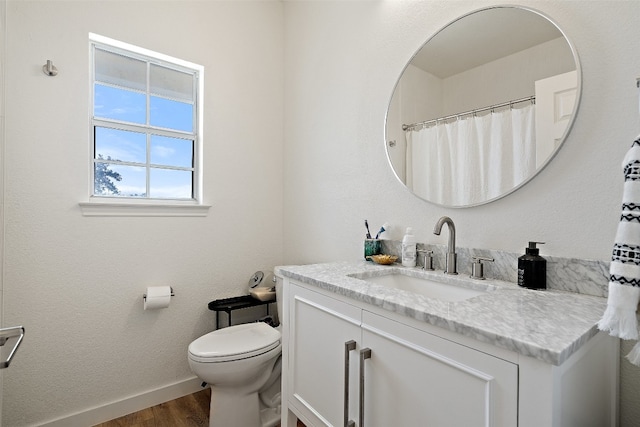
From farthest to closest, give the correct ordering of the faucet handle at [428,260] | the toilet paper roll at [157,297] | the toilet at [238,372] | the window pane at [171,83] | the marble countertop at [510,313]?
the window pane at [171,83] → the toilet paper roll at [157,297] → the toilet at [238,372] → the faucet handle at [428,260] → the marble countertop at [510,313]

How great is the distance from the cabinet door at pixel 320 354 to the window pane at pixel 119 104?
1.55 meters

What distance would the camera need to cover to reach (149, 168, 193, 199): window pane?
212 cm

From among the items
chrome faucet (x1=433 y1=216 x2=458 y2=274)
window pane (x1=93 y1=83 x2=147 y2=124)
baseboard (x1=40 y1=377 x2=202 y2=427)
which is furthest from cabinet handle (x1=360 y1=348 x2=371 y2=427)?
window pane (x1=93 y1=83 x2=147 y2=124)

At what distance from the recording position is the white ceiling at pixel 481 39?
1.18 m

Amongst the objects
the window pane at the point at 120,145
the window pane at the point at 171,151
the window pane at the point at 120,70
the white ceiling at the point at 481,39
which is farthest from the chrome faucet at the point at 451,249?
the window pane at the point at 120,70

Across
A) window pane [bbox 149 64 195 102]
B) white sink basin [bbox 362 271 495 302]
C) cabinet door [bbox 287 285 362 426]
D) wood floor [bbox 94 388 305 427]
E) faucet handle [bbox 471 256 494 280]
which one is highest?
window pane [bbox 149 64 195 102]

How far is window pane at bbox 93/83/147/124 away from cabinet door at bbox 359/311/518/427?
1914 millimetres

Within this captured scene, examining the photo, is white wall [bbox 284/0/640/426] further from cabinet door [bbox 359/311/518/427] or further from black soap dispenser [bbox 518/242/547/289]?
cabinet door [bbox 359/311/518/427]

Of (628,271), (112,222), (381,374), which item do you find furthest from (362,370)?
(112,222)

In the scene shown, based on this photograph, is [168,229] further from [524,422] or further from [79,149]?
[524,422]

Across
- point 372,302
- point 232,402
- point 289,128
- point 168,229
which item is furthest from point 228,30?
point 232,402

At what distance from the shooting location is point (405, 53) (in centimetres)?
161

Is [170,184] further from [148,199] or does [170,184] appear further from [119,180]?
[119,180]

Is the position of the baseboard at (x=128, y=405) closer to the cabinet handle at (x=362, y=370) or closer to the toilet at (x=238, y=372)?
the toilet at (x=238, y=372)
